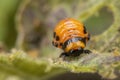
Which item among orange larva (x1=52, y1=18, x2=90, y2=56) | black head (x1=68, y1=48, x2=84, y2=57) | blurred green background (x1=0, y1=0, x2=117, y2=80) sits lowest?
black head (x1=68, y1=48, x2=84, y2=57)

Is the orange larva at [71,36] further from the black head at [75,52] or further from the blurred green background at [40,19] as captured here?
the blurred green background at [40,19]

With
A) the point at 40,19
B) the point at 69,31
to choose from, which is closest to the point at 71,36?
the point at 69,31

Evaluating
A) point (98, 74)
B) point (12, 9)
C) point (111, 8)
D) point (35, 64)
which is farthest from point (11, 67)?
point (12, 9)

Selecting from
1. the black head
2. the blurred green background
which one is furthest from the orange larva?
the blurred green background

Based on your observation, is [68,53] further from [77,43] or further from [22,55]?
[22,55]

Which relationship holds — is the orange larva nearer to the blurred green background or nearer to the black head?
the black head

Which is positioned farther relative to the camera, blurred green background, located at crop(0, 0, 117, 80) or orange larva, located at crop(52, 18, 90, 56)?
blurred green background, located at crop(0, 0, 117, 80)

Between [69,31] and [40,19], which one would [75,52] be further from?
[40,19]

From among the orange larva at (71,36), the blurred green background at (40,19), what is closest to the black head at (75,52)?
the orange larva at (71,36)

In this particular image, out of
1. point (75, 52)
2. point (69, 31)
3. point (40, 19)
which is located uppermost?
point (40, 19)
